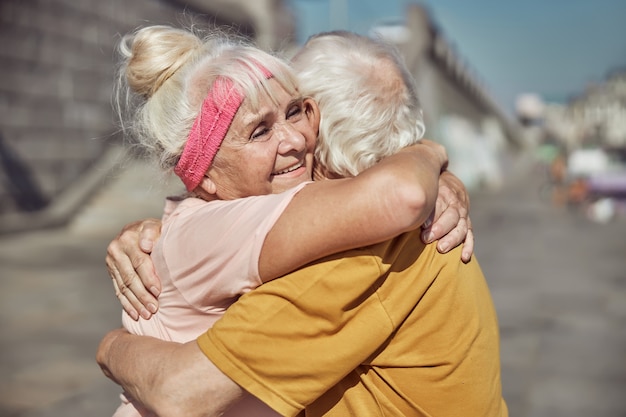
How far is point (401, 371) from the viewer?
1.62m

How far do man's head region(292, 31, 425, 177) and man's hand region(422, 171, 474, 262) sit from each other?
0.57ft

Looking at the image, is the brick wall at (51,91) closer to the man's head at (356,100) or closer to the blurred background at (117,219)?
the blurred background at (117,219)

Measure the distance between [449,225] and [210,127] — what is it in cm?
57

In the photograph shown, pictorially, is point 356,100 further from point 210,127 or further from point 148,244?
point 148,244

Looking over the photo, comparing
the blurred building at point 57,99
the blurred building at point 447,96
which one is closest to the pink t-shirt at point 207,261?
the blurred building at point 57,99

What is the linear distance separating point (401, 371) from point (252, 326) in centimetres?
36

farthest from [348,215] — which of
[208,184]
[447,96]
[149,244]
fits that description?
[447,96]

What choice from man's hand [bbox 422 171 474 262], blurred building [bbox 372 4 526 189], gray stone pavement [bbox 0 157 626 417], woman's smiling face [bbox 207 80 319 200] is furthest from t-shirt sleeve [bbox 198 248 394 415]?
blurred building [bbox 372 4 526 189]

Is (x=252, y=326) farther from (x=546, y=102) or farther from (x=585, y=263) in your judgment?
(x=546, y=102)

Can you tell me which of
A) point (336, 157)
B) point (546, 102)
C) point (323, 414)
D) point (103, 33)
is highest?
point (336, 157)

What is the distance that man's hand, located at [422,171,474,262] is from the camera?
1639mm

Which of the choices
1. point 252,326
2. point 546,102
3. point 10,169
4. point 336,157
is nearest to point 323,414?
point 252,326

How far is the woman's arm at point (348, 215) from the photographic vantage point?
1421 mm

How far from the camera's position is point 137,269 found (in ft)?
5.89
